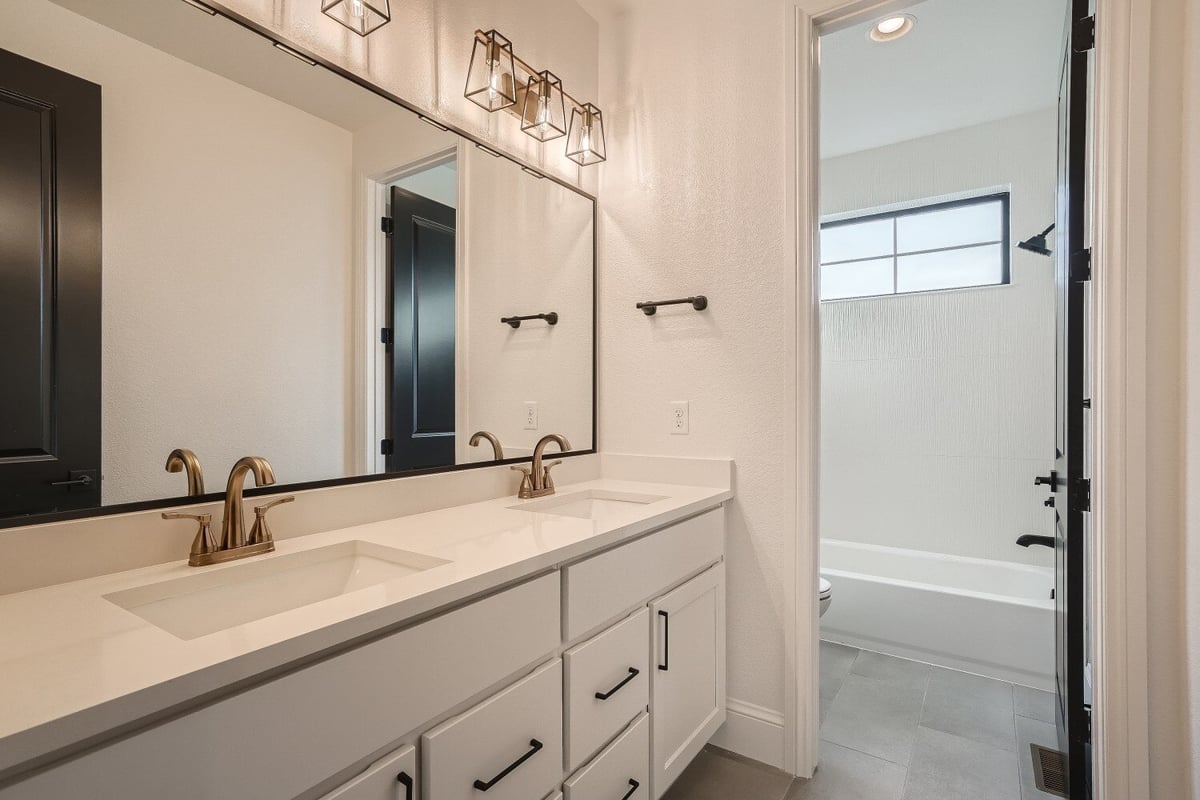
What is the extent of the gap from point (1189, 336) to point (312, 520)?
190 centimetres

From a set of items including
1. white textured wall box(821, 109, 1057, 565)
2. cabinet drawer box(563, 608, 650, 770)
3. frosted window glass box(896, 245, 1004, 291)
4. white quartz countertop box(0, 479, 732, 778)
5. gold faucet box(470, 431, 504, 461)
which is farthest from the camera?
frosted window glass box(896, 245, 1004, 291)

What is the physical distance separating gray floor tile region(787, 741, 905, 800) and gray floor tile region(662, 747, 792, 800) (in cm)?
6

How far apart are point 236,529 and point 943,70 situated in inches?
125

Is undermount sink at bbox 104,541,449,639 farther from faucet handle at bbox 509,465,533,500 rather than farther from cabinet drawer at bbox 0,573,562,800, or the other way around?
faucet handle at bbox 509,465,533,500

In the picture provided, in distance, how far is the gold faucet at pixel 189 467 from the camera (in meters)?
1.05

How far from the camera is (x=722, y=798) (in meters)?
1.65

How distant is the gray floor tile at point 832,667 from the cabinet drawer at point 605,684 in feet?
3.60

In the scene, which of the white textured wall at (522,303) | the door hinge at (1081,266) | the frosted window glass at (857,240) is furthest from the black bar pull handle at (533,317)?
the frosted window glass at (857,240)

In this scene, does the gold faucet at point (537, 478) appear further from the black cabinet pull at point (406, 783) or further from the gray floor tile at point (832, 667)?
the gray floor tile at point (832, 667)

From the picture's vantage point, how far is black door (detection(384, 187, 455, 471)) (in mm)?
1476

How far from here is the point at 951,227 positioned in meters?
3.28

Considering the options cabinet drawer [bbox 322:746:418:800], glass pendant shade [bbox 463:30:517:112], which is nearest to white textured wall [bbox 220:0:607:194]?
glass pendant shade [bbox 463:30:517:112]

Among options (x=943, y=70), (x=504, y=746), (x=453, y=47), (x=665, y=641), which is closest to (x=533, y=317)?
(x=453, y=47)

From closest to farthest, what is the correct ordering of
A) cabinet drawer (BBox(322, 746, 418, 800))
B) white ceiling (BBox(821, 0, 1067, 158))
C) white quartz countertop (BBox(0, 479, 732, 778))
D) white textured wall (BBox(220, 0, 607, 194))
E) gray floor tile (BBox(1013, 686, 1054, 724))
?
white quartz countertop (BBox(0, 479, 732, 778))
cabinet drawer (BBox(322, 746, 418, 800))
white textured wall (BBox(220, 0, 607, 194))
gray floor tile (BBox(1013, 686, 1054, 724))
white ceiling (BBox(821, 0, 1067, 158))
